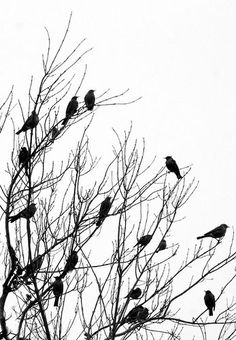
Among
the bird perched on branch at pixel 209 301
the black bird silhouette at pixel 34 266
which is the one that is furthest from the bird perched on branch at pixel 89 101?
the bird perched on branch at pixel 209 301

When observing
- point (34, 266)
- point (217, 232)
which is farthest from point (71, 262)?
point (217, 232)

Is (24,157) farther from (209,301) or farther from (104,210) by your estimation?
(209,301)

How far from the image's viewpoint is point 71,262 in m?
6.97

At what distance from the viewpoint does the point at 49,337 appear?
6000mm

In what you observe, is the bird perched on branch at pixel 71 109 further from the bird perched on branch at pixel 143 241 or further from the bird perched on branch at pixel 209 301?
the bird perched on branch at pixel 209 301

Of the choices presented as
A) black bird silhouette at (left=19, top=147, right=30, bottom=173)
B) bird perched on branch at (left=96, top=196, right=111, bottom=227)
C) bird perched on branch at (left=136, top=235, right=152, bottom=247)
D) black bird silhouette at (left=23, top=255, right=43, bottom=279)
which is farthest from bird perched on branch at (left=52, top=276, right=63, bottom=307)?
black bird silhouette at (left=19, top=147, right=30, bottom=173)

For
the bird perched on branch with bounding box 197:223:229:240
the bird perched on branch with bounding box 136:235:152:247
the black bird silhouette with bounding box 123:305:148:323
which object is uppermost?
the bird perched on branch with bounding box 197:223:229:240

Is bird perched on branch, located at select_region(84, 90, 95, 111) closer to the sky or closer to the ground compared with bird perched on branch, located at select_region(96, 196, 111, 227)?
closer to the sky

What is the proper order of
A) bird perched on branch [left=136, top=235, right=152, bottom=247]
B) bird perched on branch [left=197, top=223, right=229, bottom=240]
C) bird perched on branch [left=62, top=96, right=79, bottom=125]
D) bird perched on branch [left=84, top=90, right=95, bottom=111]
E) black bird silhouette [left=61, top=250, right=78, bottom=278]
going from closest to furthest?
bird perched on branch [left=136, top=235, right=152, bottom=247], black bird silhouette [left=61, top=250, right=78, bottom=278], bird perched on branch [left=62, top=96, right=79, bottom=125], bird perched on branch [left=84, top=90, right=95, bottom=111], bird perched on branch [left=197, top=223, right=229, bottom=240]

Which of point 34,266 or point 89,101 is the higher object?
point 89,101

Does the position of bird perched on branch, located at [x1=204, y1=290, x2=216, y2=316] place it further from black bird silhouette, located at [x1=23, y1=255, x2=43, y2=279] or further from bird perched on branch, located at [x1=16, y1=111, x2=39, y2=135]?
bird perched on branch, located at [x1=16, y1=111, x2=39, y2=135]

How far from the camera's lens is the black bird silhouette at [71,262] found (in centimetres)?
675

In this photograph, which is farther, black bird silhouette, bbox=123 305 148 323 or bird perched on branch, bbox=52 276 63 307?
bird perched on branch, bbox=52 276 63 307

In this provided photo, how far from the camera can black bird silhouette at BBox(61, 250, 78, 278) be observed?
675cm
